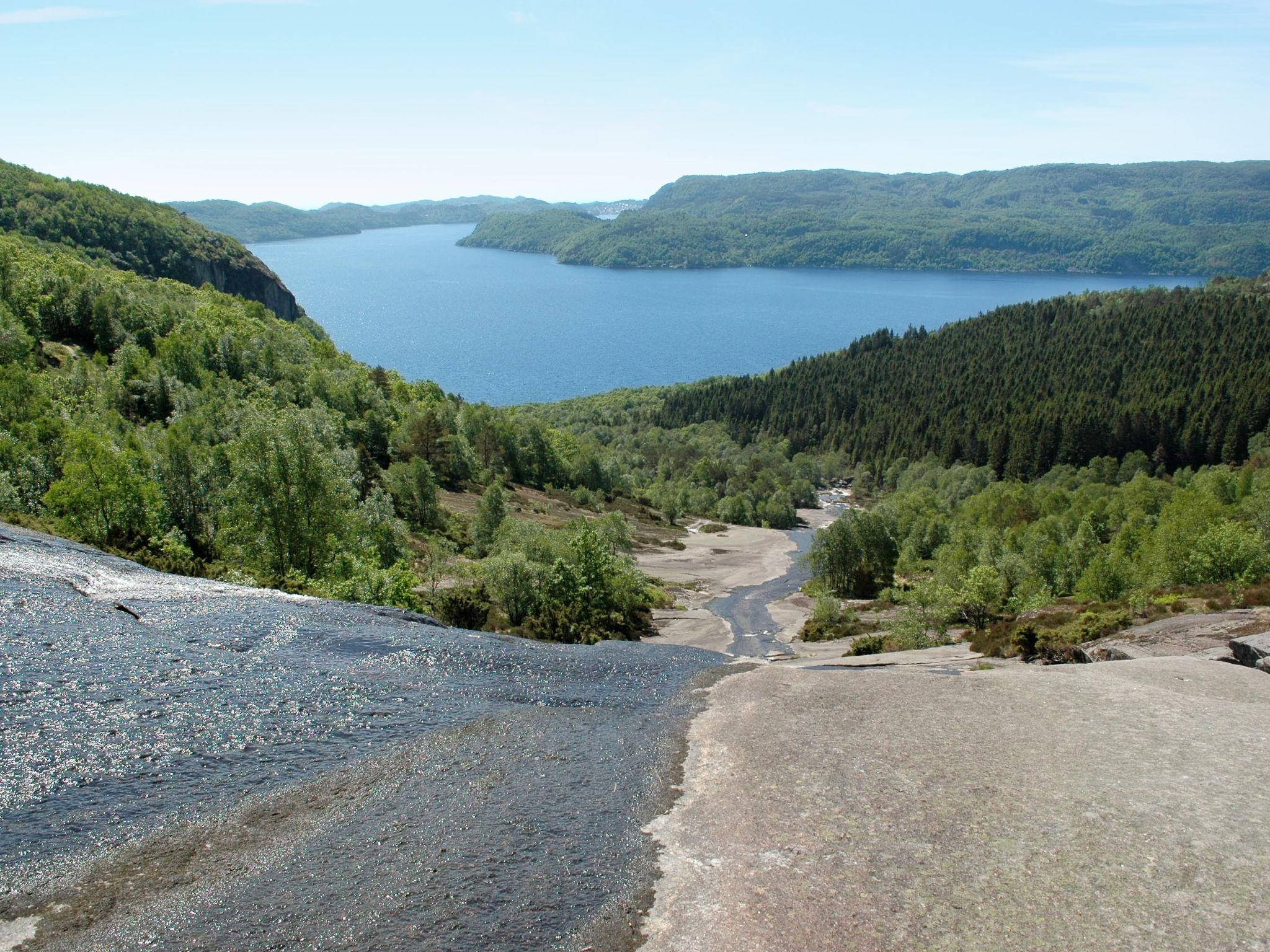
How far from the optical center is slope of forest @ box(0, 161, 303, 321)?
438ft

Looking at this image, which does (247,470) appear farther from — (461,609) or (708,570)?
(708,570)

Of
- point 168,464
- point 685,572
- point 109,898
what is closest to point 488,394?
point 685,572

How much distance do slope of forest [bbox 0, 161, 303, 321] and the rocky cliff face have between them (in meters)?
0.14

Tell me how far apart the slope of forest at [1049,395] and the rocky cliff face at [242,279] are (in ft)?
292

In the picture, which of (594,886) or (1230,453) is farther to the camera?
(1230,453)

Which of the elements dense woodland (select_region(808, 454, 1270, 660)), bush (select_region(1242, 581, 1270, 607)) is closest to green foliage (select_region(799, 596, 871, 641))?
dense woodland (select_region(808, 454, 1270, 660))

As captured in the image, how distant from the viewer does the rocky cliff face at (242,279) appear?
523ft

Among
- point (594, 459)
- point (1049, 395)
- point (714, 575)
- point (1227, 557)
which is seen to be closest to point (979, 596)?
point (1227, 557)

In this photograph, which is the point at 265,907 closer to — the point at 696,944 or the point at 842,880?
the point at 696,944

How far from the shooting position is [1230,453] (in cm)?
12475

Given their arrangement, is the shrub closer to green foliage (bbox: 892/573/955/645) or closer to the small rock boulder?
the small rock boulder

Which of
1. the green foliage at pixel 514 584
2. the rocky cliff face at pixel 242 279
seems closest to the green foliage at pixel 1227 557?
the green foliage at pixel 514 584

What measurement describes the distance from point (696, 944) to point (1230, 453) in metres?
146

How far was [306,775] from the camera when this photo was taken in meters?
16.8
